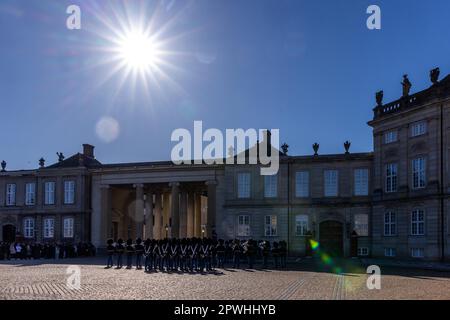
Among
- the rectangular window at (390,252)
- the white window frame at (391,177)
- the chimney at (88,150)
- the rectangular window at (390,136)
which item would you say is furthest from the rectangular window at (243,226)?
the chimney at (88,150)

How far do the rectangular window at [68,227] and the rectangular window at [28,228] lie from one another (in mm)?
3927

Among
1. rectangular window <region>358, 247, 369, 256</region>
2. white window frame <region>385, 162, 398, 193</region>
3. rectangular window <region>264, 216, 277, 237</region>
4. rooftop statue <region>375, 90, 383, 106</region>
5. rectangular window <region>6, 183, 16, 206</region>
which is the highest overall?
rooftop statue <region>375, 90, 383, 106</region>

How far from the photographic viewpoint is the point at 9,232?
193 feet

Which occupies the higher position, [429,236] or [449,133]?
[449,133]

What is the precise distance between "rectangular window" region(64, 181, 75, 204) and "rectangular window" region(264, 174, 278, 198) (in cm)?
1907

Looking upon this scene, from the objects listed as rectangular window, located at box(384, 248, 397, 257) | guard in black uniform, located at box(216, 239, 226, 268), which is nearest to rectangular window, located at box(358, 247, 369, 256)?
rectangular window, located at box(384, 248, 397, 257)

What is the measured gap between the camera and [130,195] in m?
60.6

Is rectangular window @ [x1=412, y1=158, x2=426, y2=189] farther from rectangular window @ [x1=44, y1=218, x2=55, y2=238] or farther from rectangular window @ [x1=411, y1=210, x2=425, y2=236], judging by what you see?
rectangular window @ [x1=44, y1=218, x2=55, y2=238]

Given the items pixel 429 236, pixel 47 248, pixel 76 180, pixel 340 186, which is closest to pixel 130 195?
pixel 76 180

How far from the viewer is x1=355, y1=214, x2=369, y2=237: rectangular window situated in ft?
144
